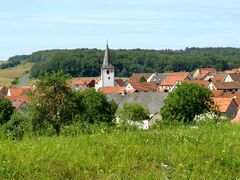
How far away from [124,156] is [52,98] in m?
28.8

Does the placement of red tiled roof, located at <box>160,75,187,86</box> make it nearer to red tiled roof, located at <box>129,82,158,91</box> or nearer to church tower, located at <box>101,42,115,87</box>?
red tiled roof, located at <box>129,82,158,91</box>

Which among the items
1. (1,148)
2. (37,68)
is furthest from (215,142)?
(37,68)

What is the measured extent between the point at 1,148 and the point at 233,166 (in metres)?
3.41

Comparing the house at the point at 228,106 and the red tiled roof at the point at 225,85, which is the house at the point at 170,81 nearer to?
the red tiled roof at the point at 225,85

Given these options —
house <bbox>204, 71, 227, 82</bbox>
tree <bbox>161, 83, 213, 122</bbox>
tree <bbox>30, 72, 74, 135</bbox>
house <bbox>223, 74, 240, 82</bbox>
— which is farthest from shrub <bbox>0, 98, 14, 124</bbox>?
house <bbox>223, 74, 240, 82</bbox>

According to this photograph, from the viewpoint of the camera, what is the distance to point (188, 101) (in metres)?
44.3

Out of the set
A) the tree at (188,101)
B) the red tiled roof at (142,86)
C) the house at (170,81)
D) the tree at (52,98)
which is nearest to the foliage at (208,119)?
the tree at (52,98)

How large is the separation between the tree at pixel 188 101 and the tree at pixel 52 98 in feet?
36.2

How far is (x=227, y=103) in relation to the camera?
57.2 metres

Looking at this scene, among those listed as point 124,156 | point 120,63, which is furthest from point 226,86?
point 124,156

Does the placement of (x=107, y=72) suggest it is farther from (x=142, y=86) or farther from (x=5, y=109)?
(x=5, y=109)

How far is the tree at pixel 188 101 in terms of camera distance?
4403cm

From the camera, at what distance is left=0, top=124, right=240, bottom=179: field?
21.2 feet

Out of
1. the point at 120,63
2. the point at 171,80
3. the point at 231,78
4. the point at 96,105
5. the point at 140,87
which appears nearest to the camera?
the point at 96,105
